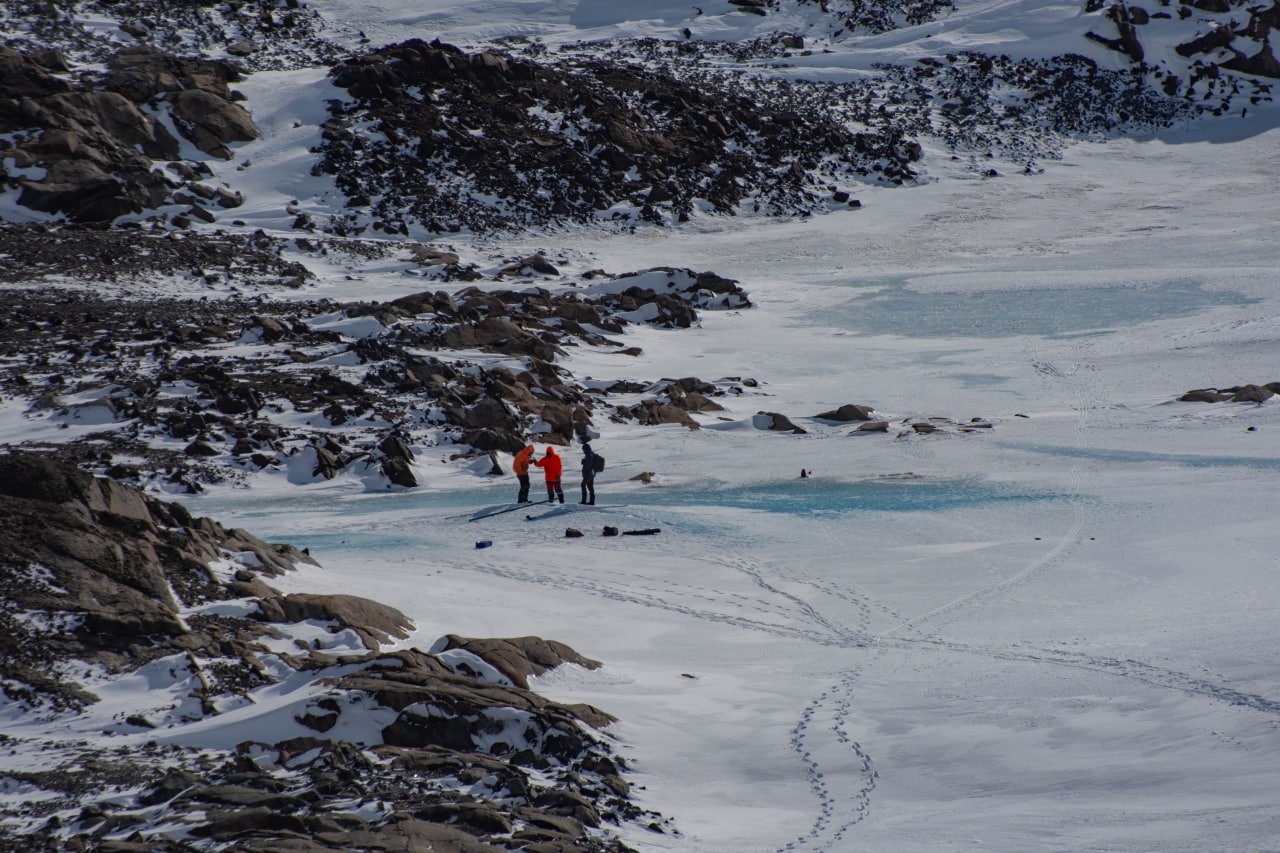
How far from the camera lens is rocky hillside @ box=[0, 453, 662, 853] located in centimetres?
600

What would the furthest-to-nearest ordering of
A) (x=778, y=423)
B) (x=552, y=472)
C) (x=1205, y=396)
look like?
(x=1205, y=396)
(x=778, y=423)
(x=552, y=472)

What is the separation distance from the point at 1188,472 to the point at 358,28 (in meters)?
48.2

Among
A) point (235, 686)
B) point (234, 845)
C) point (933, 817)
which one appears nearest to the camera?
point (234, 845)

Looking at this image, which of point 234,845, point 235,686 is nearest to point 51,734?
point 235,686

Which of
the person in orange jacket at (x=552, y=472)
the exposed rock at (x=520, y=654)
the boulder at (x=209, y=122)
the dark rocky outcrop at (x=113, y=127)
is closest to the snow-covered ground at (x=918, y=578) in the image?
the exposed rock at (x=520, y=654)

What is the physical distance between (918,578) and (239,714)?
7.82 metres

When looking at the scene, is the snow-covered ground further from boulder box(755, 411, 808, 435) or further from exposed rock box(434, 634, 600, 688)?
boulder box(755, 411, 808, 435)

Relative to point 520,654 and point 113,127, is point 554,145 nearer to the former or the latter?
point 113,127

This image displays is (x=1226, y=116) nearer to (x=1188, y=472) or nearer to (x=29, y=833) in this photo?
(x=1188, y=472)

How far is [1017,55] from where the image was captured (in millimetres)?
58438

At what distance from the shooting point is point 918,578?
12.8 m

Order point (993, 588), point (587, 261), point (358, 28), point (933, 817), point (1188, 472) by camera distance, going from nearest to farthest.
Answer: point (933, 817) → point (993, 588) → point (1188, 472) → point (587, 261) → point (358, 28)

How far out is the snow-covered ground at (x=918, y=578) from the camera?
7.44 meters

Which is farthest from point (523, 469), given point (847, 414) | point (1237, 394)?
point (1237, 394)
